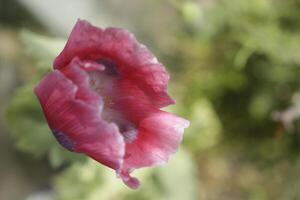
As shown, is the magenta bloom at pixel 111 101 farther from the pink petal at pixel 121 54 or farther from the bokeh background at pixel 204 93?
the bokeh background at pixel 204 93

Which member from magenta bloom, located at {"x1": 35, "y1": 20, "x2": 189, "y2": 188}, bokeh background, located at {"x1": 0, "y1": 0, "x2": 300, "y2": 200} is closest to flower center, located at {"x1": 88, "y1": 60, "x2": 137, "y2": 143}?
magenta bloom, located at {"x1": 35, "y1": 20, "x2": 189, "y2": 188}

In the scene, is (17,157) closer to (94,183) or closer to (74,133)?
(94,183)

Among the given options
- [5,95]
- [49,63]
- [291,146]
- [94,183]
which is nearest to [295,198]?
[291,146]

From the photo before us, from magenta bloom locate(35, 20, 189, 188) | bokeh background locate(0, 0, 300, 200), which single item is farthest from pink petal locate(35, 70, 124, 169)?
bokeh background locate(0, 0, 300, 200)

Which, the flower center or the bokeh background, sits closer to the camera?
the flower center

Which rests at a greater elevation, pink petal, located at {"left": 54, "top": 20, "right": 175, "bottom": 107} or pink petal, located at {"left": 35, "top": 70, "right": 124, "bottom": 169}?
pink petal, located at {"left": 54, "top": 20, "right": 175, "bottom": 107}

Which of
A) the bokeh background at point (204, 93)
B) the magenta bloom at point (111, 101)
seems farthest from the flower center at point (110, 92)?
the bokeh background at point (204, 93)

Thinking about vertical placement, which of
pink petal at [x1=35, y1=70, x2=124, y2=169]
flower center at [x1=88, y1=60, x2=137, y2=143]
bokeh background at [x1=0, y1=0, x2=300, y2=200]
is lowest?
pink petal at [x1=35, y1=70, x2=124, y2=169]

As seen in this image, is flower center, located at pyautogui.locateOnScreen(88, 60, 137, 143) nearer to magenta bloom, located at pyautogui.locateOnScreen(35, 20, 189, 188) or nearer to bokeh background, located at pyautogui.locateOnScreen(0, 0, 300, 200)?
magenta bloom, located at pyautogui.locateOnScreen(35, 20, 189, 188)
